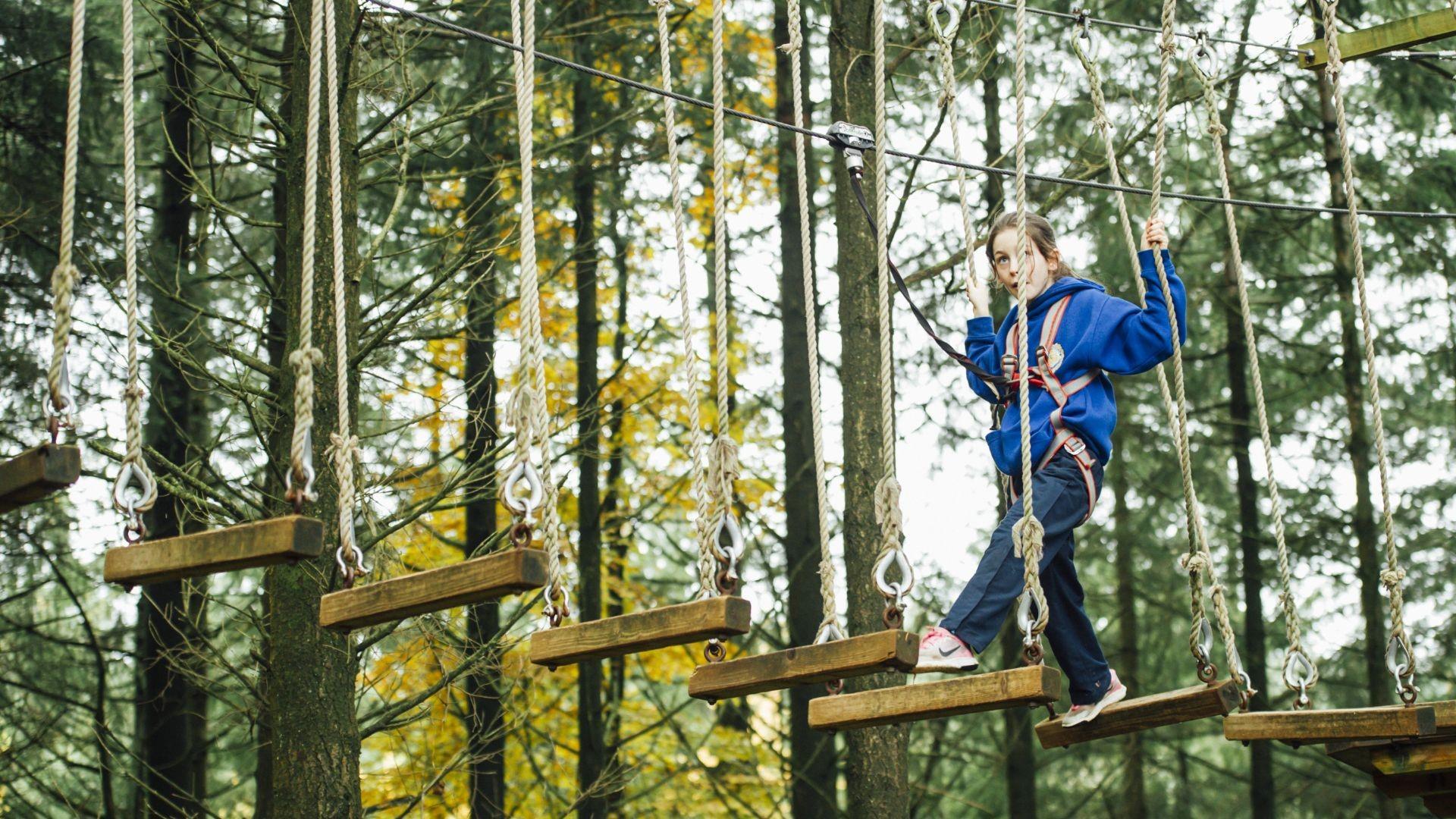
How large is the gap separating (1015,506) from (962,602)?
31cm

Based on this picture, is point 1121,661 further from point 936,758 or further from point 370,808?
point 370,808

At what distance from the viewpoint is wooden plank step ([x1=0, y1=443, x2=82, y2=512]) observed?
315 cm

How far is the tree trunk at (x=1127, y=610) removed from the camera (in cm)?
1235

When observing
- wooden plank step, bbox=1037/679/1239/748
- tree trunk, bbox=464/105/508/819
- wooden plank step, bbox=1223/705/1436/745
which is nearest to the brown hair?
wooden plank step, bbox=1037/679/1239/748

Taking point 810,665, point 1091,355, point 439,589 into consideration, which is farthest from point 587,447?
point 439,589

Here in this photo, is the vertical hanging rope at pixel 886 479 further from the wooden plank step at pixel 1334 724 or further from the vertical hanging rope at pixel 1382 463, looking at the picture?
the vertical hanging rope at pixel 1382 463

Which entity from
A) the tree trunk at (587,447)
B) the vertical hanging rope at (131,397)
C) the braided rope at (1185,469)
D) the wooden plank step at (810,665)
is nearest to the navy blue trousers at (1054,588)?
the braided rope at (1185,469)

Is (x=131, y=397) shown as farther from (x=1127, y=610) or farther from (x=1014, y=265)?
→ (x=1127, y=610)

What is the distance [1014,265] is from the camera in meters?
4.36

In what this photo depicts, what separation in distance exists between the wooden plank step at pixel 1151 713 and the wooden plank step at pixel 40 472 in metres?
2.58

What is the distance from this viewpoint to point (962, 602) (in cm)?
415

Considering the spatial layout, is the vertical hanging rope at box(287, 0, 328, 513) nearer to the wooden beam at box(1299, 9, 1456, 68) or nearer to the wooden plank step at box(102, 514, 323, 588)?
the wooden plank step at box(102, 514, 323, 588)

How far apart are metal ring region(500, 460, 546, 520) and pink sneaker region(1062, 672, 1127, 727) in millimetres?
1771

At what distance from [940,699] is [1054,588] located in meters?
0.84
